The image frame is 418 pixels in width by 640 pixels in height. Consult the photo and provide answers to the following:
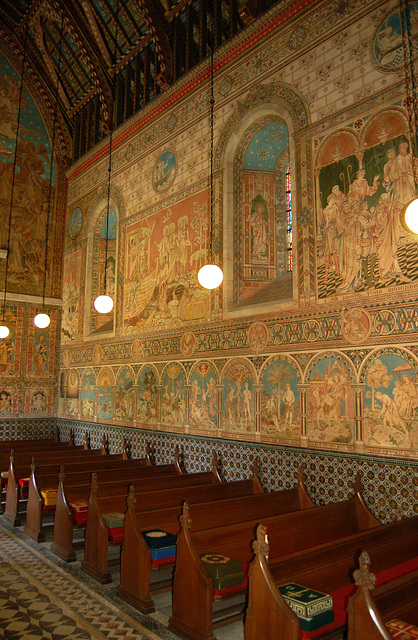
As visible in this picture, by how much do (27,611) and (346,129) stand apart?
25.1ft

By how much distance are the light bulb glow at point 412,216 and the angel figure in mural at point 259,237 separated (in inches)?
191

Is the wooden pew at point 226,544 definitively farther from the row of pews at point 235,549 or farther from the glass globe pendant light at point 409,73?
the glass globe pendant light at point 409,73

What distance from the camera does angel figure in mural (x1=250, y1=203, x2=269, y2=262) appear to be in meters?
9.58

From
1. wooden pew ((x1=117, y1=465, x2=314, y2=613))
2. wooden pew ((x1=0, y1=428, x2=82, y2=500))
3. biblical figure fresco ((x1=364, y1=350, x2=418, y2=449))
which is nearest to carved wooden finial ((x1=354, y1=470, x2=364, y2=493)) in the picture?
biblical figure fresco ((x1=364, y1=350, x2=418, y2=449))

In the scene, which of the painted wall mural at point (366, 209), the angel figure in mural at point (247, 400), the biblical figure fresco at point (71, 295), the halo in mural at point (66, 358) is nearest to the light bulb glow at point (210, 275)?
the painted wall mural at point (366, 209)

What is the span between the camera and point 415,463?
6078 mm

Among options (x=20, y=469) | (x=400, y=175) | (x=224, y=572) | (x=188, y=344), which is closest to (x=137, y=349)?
(x=188, y=344)

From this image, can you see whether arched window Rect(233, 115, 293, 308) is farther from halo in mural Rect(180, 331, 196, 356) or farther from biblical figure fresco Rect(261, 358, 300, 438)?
biblical figure fresco Rect(261, 358, 300, 438)

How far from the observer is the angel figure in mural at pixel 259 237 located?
9.58 metres

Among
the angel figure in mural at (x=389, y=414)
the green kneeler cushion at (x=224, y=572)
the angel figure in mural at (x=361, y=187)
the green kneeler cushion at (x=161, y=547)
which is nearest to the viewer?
the green kneeler cushion at (x=224, y=572)

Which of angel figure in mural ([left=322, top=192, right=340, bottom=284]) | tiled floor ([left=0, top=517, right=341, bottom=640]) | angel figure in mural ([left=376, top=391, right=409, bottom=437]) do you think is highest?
angel figure in mural ([left=322, top=192, right=340, bottom=284])

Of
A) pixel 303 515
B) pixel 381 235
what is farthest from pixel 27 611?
pixel 381 235

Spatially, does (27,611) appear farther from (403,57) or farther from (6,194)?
(6,194)

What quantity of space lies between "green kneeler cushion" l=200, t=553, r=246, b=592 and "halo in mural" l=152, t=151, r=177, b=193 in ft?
27.7
